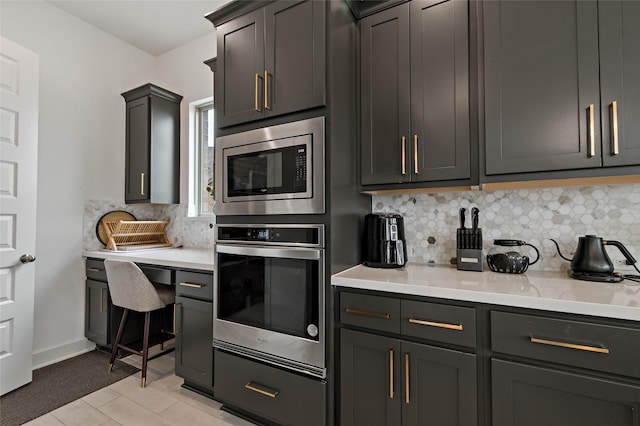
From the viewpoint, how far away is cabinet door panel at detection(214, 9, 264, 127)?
5.84ft

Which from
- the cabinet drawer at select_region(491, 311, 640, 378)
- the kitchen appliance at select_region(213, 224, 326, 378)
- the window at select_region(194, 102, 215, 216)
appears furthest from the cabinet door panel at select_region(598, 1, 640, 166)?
the window at select_region(194, 102, 215, 216)

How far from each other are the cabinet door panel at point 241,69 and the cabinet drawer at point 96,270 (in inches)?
75.5

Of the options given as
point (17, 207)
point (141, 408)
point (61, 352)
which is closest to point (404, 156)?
point (141, 408)

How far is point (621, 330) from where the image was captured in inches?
39.9

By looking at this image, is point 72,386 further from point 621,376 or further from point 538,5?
point 538,5

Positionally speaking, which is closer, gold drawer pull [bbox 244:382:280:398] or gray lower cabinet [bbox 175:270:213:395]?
gold drawer pull [bbox 244:382:280:398]

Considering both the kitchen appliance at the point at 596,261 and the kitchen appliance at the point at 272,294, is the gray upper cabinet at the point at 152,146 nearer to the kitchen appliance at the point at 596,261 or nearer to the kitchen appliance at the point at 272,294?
the kitchen appliance at the point at 272,294

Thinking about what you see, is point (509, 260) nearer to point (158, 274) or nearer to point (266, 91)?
point (266, 91)

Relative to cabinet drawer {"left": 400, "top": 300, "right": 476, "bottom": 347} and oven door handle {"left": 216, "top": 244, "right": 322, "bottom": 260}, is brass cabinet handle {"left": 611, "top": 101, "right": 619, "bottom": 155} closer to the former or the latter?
cabinet drawer {"left": 400, "top": 300, "right": 476, "bottom": 347}

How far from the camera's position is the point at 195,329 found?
6.69ft

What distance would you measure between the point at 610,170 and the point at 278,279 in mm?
1640

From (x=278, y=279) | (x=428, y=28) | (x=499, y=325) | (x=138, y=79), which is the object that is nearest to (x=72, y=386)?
(x=278, y=279)

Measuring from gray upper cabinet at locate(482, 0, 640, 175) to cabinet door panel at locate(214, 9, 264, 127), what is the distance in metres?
1.23

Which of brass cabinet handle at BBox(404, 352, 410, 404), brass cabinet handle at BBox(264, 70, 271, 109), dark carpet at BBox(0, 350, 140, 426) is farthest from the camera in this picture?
dark carpet at BBox(0, 350, 140, 426)
